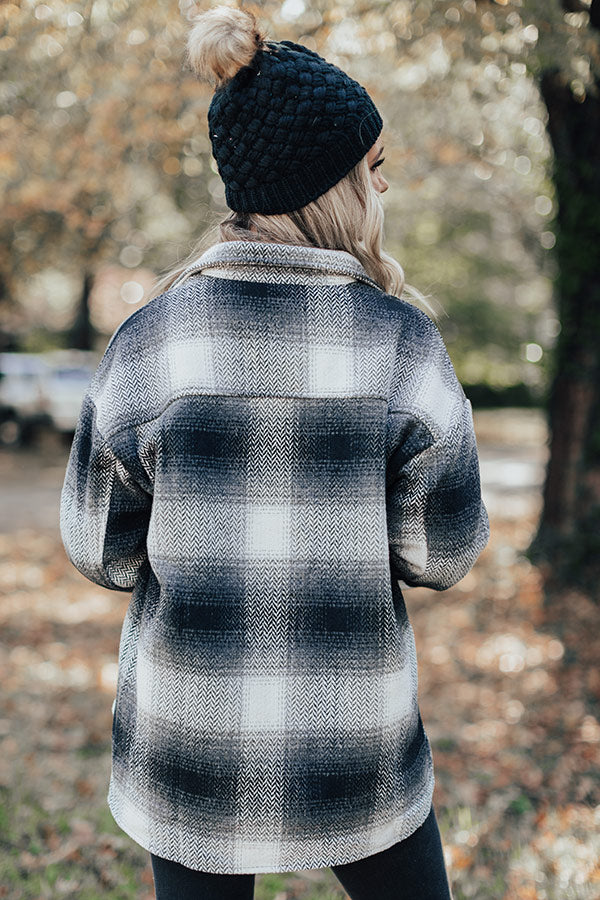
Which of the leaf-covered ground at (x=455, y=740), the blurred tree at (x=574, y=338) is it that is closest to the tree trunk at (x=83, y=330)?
the leaf-covered ground at (x=455, y=740)

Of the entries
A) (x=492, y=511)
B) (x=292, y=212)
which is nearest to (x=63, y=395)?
(x=492, y=511)

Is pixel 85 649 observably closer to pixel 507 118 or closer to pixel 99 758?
pixel 99 758

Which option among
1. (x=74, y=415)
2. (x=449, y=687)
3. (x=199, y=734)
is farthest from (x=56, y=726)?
(x=74, y=415)

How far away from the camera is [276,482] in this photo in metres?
1.40

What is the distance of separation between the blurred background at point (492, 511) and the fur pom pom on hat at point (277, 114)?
1.38 ft

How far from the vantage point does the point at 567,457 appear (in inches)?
253

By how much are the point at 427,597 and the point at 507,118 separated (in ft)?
16.3

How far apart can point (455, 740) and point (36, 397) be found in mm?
13933

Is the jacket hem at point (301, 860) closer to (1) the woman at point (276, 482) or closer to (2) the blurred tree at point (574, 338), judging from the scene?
(1) the woman at point (276, 482)

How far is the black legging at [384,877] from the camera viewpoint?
4.80 ft

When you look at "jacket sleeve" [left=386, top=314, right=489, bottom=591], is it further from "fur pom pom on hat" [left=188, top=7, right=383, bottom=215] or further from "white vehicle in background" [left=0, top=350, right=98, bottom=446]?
"white vehicle in background" [left=0, top=350, right=98, bottom=446]

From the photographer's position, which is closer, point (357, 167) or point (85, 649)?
point (357, 167)

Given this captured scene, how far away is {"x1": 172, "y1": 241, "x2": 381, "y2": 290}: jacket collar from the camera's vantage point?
4.61 ft

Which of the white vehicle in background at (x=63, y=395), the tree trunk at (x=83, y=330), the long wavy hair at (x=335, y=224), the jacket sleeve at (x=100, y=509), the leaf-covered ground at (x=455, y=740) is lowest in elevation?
the tree trunk at (x=83, y=330)
